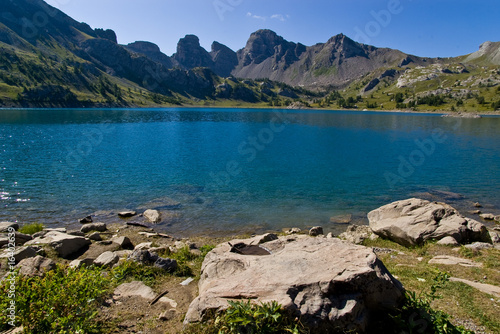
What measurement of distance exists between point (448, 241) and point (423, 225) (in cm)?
234

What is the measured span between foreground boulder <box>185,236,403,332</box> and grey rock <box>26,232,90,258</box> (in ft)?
41.1

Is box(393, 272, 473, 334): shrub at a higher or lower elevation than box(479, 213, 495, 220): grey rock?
higher

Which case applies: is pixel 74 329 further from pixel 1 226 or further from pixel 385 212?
pixel 385 212

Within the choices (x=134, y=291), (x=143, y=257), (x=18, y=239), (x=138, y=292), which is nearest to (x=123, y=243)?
(x=18, y=239)

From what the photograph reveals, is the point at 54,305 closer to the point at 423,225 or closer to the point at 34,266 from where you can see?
the point at 34,266

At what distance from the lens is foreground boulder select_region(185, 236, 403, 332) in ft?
26.6

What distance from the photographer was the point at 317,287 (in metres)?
8.59

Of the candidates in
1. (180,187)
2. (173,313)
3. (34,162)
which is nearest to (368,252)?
(173,313)

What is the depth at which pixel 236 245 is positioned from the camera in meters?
13.8

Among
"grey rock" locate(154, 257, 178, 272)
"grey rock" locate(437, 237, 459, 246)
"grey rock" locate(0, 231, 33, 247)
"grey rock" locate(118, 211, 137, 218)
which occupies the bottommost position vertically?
"grey rock" locate(118, 211, 137, 218)

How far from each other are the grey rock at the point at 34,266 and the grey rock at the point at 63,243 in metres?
4.92

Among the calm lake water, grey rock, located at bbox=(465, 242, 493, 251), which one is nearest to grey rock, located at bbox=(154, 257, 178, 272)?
the calm lake water

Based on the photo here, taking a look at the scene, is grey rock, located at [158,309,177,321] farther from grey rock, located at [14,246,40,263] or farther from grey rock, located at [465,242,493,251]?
grey rock, located at [465,242,493,251]

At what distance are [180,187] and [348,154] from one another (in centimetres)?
4658
